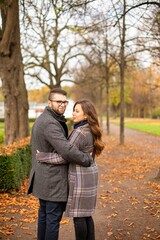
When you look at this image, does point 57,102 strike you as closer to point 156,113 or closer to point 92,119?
point 92,119

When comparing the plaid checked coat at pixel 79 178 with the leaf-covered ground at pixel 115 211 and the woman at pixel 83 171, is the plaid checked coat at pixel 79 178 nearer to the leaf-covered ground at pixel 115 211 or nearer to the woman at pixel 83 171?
the woman at pixel 83 171

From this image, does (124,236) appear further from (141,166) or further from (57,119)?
(141,166)

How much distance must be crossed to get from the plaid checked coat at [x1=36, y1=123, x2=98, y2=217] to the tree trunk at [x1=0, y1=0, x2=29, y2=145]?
9425 mm

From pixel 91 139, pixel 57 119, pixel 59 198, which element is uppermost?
pixel 57 119

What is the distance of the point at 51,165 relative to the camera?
3480mm

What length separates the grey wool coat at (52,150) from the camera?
336 cm

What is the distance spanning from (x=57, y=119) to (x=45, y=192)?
813 millimetres

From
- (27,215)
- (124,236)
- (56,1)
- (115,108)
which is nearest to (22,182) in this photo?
(27,215)

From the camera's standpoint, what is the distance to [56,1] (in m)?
8.14

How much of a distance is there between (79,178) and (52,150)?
43cm

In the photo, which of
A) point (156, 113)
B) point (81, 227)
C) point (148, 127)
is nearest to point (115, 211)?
point (81, 227)

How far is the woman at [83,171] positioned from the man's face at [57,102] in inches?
6.3

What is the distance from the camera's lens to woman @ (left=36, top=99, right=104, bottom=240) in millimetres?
3477

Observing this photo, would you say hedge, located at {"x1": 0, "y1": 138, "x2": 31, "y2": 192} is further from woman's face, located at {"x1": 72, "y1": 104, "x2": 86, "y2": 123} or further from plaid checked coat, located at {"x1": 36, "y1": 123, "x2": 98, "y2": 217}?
woman's face, located at {"x1": 72, "y1": 104, "x2": 86, "y2": 123}
